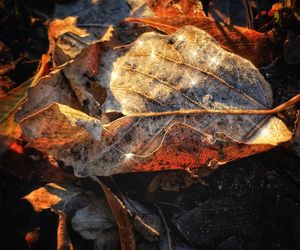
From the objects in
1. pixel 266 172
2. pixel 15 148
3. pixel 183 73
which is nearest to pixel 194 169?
pixel 266 172

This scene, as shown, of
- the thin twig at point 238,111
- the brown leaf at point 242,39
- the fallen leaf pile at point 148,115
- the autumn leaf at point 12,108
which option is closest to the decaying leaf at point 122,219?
the fallen leaf pile at point 148,115

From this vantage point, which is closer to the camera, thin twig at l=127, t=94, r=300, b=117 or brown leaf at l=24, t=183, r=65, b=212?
thin twig at l=127, t=94, r=300, b=117

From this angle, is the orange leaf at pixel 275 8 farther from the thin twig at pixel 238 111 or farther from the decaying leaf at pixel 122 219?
the decaying leaf at pixel 122 219

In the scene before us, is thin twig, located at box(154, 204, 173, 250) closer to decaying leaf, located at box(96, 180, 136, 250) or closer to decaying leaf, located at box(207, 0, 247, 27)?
decaying leaf, located at box(96, 180, 136, 250)

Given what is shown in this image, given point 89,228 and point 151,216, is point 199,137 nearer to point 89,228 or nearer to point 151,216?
point 151,216

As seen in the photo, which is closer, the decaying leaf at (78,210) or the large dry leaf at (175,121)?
the large dry leaf at (175,121)

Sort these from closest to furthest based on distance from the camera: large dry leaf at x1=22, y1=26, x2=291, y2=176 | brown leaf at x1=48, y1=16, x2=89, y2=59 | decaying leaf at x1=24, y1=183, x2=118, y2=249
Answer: large dry leaf at x1=22, y1=26, x2=291, y2=176
decaying leaf at x1=24, y1=183, x2=118, y2=249
brown leaf at x1=48, y1=16, x2=89, y2=59

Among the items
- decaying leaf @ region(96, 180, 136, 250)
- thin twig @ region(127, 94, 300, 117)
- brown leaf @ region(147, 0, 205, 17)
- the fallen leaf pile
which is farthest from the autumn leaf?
thin twig @ region(127, 94, 300, 117)
